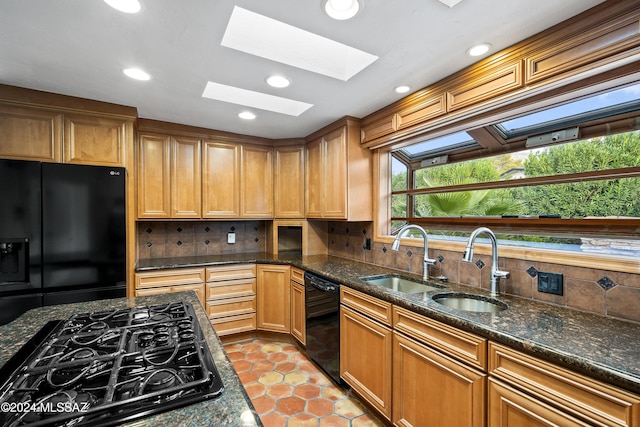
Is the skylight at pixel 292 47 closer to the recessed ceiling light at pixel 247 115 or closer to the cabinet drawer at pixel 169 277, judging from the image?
the recessed ceiling light at pixel 247 115

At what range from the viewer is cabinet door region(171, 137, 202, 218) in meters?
2.97

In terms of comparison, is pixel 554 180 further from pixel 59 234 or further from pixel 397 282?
pixel 59 234

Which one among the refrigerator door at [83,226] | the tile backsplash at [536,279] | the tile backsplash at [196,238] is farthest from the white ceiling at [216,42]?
the tile backsplash at [196,238]

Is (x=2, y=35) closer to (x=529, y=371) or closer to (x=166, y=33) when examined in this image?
(x=166, y=33)

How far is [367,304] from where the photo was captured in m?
1.92

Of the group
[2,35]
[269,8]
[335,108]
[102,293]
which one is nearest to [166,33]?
[269,8]

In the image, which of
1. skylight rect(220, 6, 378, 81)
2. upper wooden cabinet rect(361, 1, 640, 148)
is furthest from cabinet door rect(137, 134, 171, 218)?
upper wooden cabinet rect(361, 1, 640, 148)

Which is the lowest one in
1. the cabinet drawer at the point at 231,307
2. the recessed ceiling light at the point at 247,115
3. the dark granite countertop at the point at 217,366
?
the cabinet drawer at the point at 231,307

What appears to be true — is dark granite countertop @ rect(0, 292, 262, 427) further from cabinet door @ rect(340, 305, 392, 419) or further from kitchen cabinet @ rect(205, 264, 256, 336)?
kitchen cabinet @ rect(205, 264, 256, 336)

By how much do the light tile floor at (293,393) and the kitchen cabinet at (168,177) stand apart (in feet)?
5.14

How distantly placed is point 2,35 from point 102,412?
206cm

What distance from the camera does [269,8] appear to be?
1334mm

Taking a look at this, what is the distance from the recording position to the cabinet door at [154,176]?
2832 mm

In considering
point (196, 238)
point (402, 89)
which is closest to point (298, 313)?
point (196, 238)
